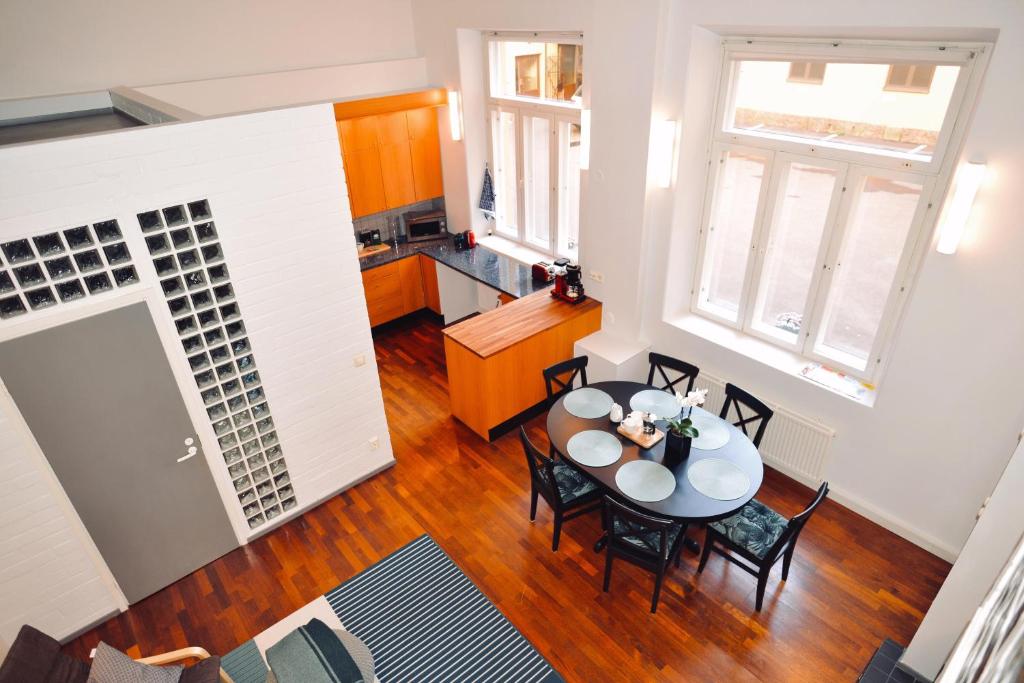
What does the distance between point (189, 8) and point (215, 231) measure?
124 inches

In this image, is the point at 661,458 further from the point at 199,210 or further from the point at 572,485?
the point at 199,210

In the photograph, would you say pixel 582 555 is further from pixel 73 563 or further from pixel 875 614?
pixel 73 563

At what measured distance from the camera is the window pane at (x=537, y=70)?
574cm

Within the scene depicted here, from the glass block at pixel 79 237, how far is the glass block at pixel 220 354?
98cm

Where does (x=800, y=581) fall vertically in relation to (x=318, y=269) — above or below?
below

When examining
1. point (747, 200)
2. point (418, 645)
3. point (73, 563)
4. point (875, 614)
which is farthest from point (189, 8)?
point (875, 614)

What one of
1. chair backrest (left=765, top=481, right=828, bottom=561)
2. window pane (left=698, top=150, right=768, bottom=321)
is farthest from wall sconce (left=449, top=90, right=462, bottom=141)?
chair backrest (left=765, top=481, right=828, bottom=561)

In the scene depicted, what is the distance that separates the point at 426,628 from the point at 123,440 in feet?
7.53

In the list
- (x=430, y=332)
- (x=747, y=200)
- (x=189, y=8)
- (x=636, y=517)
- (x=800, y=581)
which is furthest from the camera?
(x=430, y=332)

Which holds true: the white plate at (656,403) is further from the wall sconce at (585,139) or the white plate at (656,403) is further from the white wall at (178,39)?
the white wall at (178,39)

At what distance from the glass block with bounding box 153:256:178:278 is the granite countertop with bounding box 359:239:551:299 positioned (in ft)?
8.32

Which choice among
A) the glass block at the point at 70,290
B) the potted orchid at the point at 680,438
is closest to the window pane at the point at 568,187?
the potted orchid at the point at 680,438

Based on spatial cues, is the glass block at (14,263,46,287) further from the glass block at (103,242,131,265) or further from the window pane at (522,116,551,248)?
the window pane at (522,116,551,248)

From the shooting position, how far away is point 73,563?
380 cm
